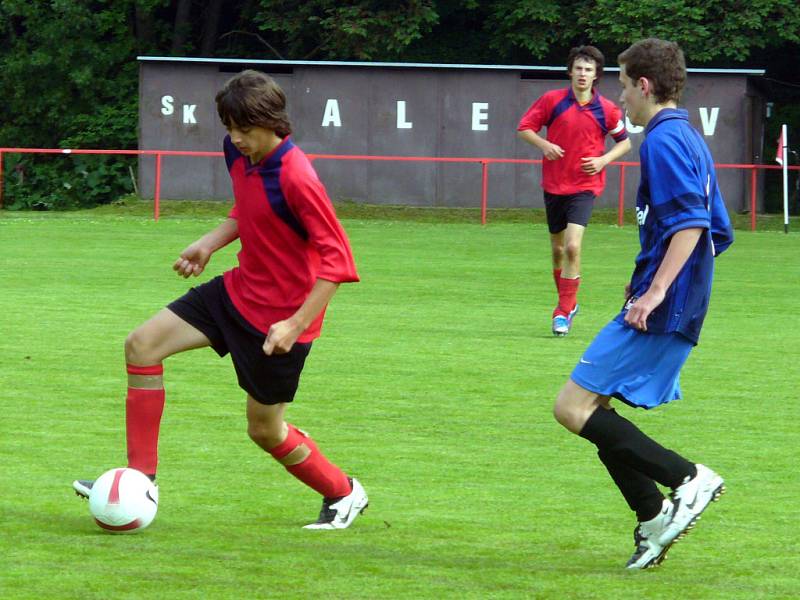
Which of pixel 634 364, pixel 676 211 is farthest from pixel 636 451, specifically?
pixel 676 211

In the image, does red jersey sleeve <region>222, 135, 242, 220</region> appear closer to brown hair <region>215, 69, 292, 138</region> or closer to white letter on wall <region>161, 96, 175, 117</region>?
brown hair <region>215, 69, 292, 138</region>

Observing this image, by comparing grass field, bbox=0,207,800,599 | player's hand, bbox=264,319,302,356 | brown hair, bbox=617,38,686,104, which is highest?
brown hair, bbox=617,38,686,104

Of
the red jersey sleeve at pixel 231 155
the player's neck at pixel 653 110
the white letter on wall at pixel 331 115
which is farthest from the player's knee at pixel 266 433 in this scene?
the white letter on wall at pixel 331 115

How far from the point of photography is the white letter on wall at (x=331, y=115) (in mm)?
28578

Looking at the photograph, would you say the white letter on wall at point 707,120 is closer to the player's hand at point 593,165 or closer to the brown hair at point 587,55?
the brown hair at point 587,55

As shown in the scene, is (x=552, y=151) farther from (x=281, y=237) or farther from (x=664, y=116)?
(x=664, y=116)

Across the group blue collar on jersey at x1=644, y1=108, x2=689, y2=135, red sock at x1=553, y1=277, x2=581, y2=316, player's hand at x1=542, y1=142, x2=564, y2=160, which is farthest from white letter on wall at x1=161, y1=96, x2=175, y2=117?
blue collar on jersey at x1=644, y1=108, x2=689, y2=135

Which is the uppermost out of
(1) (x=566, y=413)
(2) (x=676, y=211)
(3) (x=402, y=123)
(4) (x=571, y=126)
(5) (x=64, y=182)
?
(3) (x=402, y=123)

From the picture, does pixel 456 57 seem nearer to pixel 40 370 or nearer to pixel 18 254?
pixel 18 254

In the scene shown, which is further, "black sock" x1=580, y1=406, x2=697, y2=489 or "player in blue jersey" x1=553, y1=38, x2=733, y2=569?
"black sock" x1=580, y1=406, x2=697, y2=489

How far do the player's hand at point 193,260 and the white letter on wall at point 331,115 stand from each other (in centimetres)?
2295

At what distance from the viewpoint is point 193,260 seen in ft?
19.0

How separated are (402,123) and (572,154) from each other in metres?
16.6

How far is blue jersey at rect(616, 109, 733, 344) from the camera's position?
481 centimetres
